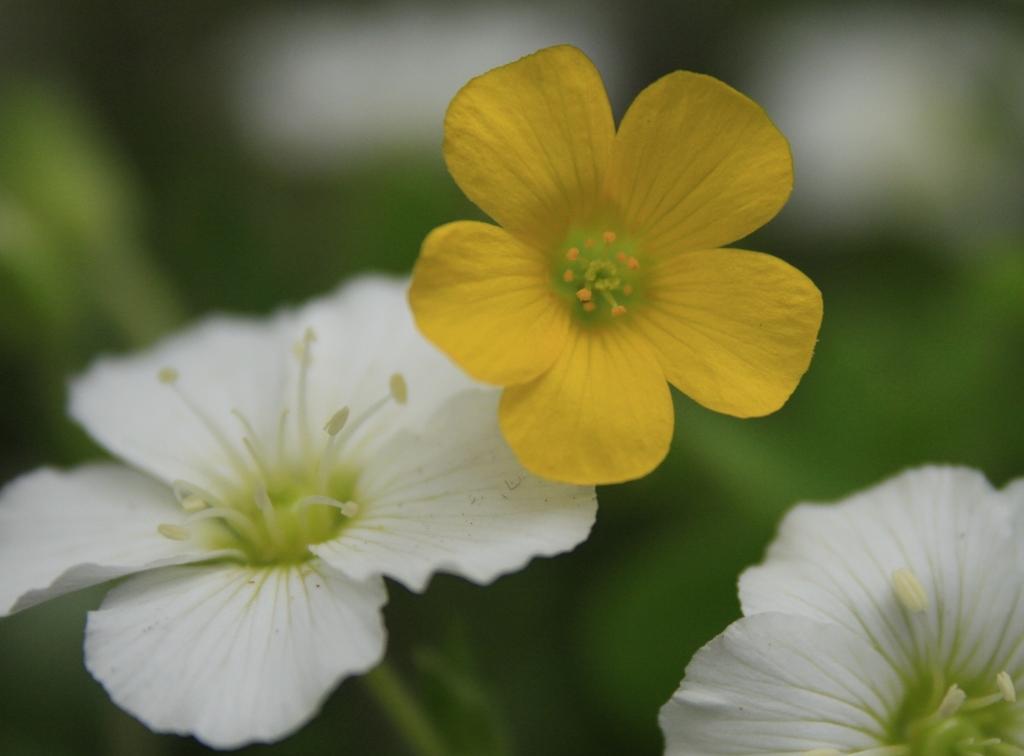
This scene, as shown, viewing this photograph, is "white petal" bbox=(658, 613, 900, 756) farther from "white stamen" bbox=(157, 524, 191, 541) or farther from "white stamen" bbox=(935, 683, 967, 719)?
"white stamen" bbox=(157, 524, 191, 541)

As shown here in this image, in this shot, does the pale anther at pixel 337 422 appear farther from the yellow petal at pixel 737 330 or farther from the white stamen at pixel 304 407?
the yellow petal at pixel 737 330

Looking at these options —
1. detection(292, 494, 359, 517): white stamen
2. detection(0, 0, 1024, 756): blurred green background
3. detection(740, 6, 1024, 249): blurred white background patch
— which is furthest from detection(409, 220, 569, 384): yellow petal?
detection(740, 6, 1024, 249): blurred white background patch

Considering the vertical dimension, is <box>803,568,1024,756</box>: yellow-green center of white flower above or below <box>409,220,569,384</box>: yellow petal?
below

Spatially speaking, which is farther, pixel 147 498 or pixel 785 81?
pixel 785 81

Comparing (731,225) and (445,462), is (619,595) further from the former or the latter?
(731,225)

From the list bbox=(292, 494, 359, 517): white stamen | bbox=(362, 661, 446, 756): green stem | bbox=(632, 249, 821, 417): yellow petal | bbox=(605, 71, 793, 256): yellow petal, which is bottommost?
bbox=(362, 661, 446, 756): green stem

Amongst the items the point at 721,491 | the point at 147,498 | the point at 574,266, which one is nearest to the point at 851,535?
the point at 574,266

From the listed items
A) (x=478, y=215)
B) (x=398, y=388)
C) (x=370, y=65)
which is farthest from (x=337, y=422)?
(x=370, y=65)
